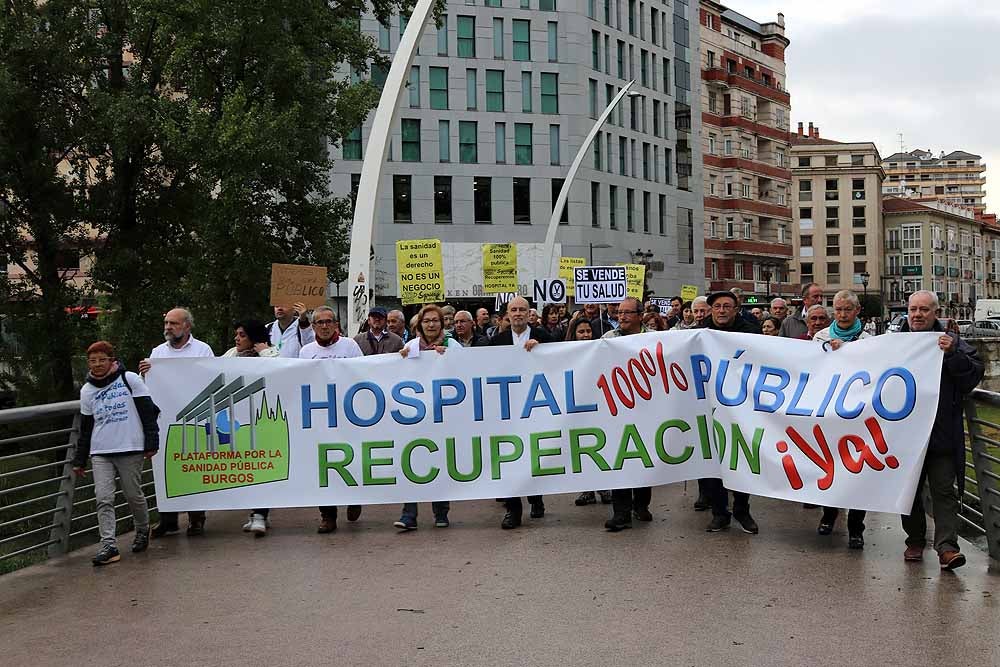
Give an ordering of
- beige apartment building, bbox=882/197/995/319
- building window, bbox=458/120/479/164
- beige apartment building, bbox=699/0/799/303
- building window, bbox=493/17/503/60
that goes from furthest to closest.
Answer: beige apartment building, bbox=882/197/995/319 < beige apartment building, bbox=699/0/799/303 < building window, bbox=493/17/503/60 < building window, bbox=458/120/479/164

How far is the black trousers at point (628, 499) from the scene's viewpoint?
10.1 metres

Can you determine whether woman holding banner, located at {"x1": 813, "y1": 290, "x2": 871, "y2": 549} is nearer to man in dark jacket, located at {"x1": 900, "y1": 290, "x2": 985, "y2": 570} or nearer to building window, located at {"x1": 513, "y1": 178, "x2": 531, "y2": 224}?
man in dark jacket, located at {"x1": 900, "y1": 290, "x2": 985, "y2": 570}

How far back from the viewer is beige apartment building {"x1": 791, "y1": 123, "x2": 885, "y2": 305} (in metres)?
128

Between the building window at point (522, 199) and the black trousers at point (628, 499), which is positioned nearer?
the black trousers at point (628, 499)

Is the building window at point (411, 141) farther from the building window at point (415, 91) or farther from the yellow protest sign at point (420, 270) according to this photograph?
the yellow protest sign at point (420, 270)

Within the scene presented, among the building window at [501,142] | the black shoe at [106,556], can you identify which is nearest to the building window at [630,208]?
the building window at [501,142]

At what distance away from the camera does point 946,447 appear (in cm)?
835

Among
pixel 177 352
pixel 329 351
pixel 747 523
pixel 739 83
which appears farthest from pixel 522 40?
pixel 747 523

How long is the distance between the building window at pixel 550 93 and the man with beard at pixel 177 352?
185 ft

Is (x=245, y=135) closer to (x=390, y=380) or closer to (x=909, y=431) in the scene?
(x=390, y=380)

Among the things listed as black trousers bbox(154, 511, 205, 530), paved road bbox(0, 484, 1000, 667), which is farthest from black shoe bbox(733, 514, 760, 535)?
black trousers bbox(154, 511, 205, 530)

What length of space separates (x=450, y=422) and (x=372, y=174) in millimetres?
5447

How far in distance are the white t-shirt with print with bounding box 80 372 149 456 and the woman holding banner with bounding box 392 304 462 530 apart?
7.67 feet

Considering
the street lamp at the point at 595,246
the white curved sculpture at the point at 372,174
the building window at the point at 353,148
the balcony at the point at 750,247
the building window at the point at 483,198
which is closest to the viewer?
the white curved sculpture at the point at 372,174
